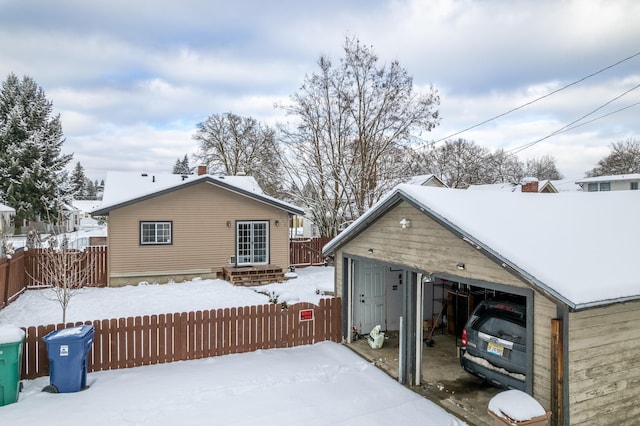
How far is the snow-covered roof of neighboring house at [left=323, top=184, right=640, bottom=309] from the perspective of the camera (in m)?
4.72

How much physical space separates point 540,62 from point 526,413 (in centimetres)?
1579

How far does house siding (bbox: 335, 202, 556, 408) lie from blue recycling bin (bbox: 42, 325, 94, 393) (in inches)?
215

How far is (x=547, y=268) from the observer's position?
4.89 meters

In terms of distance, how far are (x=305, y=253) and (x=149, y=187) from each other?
337 inches

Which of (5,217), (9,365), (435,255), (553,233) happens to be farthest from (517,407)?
(5,217)

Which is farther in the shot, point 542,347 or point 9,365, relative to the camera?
point 9,365

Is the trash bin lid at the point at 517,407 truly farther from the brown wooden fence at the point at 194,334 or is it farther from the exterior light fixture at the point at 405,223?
the brown wooden fence at the point at 194,334

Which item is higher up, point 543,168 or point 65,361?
point 543,168

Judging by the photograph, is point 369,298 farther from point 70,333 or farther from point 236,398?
point 70,333

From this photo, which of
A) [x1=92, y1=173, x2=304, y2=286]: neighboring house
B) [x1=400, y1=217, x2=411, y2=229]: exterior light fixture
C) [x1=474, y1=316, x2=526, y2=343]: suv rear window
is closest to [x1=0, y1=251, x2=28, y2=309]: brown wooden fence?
[x1=92, y1=173, x2=304, y2=286]: neighboring house

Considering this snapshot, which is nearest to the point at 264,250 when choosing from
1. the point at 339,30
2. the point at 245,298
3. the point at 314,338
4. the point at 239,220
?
the point at 239,220

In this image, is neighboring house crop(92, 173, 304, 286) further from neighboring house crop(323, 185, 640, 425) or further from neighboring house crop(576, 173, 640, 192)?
neighboring house crop(576, 173, 640, 192)

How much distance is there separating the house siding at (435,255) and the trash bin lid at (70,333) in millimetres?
5331

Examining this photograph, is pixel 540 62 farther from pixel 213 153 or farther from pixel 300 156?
pixel 213 153
